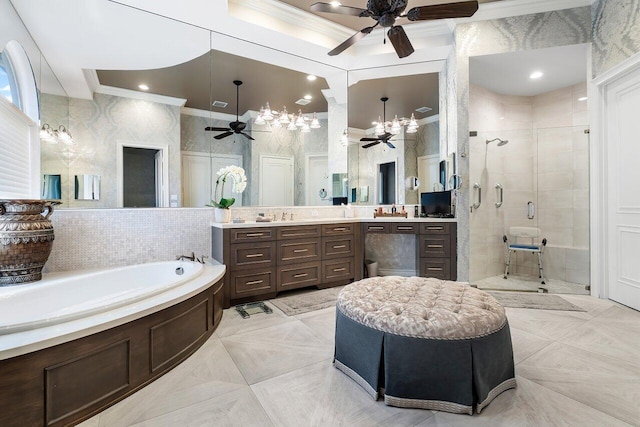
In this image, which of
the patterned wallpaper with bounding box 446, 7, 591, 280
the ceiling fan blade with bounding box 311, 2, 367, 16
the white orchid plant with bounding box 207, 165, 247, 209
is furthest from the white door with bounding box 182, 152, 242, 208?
the patterned wallpaper with bounding box 446, 7, 591, 280

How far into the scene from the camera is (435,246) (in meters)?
3.83

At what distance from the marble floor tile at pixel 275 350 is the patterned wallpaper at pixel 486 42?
2.34 m

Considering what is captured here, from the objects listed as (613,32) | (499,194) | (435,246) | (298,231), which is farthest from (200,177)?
(613,32)

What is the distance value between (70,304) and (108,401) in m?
1.09

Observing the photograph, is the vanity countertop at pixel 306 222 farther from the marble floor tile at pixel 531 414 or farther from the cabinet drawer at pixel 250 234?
the marble floor tile at pixel 531 414

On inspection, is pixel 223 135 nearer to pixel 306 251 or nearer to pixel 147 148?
pixel 147 148

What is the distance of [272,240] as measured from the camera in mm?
3314

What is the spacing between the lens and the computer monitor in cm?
396

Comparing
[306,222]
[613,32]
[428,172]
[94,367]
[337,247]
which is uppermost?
[613,32]

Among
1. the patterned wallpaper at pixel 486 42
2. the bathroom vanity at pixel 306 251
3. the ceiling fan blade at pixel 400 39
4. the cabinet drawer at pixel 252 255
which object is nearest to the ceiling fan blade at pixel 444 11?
the ceiling fan blade at pixel 400 39

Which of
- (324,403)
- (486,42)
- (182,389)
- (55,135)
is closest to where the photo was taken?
(324,403)

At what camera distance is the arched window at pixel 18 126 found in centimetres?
232

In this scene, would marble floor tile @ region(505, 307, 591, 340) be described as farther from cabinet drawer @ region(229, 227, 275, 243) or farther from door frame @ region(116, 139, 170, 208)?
door frame @ region(116, 139, 170, 208)

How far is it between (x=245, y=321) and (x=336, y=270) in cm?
141
